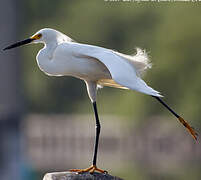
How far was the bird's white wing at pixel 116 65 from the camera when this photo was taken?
7.33 metres

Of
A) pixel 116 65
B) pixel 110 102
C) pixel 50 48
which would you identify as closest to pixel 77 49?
pixel 50 48

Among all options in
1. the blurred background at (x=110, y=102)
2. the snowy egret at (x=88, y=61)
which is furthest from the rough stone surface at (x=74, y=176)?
the blurred background at (x=110, y=102)

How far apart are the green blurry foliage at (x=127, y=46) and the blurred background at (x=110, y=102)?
28 mm

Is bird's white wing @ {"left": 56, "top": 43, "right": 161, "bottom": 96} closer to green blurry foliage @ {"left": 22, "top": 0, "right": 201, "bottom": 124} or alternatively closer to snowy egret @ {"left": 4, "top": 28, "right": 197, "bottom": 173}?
snowy egret @ {"left": 4, "top": 28, "right": 197, "bottom": 173}

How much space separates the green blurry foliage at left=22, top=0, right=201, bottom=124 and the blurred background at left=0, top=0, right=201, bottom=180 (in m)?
0.03

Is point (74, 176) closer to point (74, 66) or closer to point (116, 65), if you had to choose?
point (116, 65)

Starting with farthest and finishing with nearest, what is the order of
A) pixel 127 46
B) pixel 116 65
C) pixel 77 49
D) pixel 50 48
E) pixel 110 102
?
pixel 110 102
pixel 127 46
pixel 50 48
pixel 77 49
pixel 116 65

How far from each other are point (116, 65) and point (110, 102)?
72.7ft

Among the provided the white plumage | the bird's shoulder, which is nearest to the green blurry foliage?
the white plumage

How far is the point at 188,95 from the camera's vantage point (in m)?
20.9

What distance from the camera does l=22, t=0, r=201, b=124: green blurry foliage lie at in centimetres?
2083

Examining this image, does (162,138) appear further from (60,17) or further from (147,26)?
(60,17)

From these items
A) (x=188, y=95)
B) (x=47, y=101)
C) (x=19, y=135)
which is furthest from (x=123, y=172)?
(x=47, y=101)

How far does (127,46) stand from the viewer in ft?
95.5
